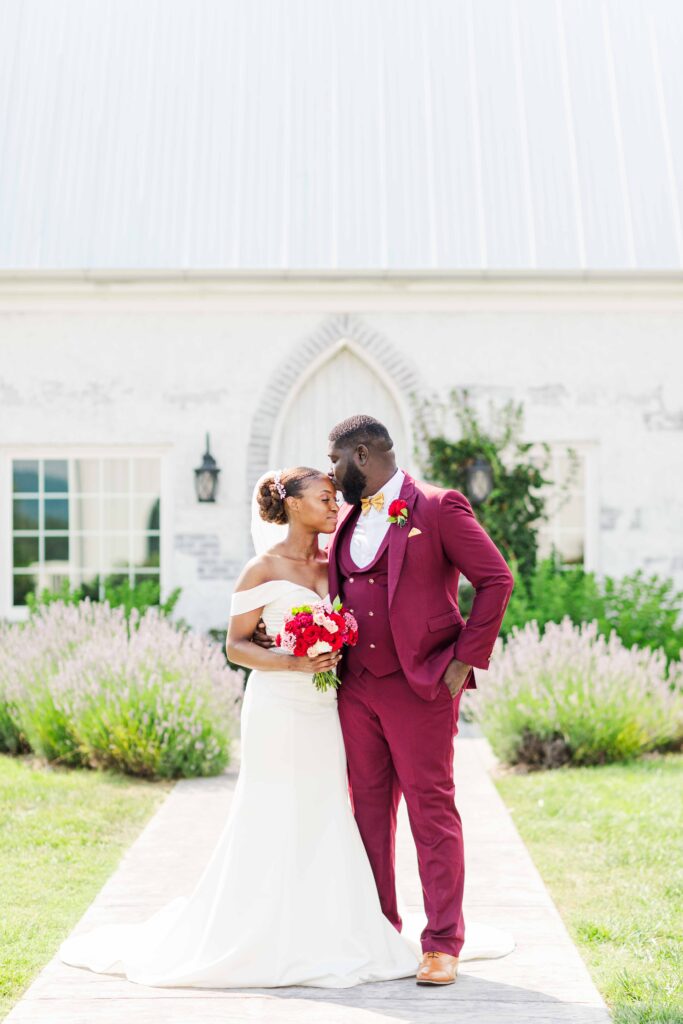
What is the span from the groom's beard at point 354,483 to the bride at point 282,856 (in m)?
0.08

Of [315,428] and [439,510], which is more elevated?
[315,428]

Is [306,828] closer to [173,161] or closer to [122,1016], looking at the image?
[122,1016]

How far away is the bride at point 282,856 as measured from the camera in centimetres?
425

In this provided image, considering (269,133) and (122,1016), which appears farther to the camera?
(269,133)

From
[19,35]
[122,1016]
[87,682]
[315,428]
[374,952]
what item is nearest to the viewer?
[122,1016]

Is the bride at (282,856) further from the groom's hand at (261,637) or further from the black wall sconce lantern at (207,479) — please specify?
the black wall sconce lantern at (207,479)

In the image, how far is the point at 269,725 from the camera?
4.49 m

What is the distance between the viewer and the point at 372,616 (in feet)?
14.4

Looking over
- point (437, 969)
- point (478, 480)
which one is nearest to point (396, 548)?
point (437, 969)

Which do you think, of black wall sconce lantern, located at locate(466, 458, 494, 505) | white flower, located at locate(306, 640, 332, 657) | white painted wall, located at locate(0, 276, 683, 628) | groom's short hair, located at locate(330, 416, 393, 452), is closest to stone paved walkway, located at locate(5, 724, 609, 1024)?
white flower, located at locate(306, 640, 332, 657)

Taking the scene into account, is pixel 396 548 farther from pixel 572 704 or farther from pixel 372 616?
pixel 572 704

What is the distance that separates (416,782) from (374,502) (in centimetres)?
104

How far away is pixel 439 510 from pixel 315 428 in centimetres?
640

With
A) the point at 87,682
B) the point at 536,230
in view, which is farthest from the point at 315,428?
the point at 87,682
